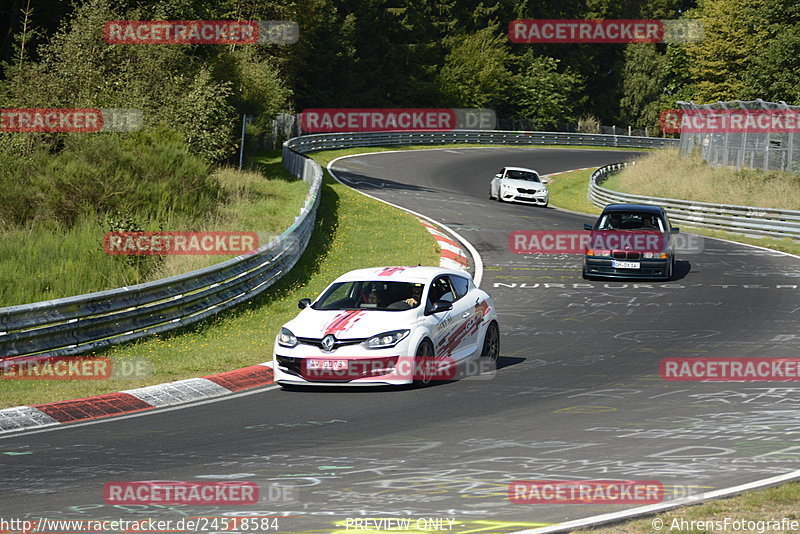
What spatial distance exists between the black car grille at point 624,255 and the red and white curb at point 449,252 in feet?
11.0

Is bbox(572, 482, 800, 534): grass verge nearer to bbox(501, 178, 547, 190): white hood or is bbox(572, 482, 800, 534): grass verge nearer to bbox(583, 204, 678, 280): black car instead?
bbox(583, 204, 678, 280): black car

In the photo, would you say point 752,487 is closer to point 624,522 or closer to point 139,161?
point 624,522

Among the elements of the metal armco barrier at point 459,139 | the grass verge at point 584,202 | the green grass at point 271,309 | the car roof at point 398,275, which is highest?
the metal armco barrier at point 459,139

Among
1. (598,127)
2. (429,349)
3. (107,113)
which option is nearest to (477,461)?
(429,349)

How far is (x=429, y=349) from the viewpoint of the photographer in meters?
12.7

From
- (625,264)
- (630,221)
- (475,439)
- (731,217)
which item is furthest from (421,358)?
(731,217)

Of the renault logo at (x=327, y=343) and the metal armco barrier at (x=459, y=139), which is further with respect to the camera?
the metal armco barrier at (x=459, y=139)

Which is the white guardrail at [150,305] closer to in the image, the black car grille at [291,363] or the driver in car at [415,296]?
the black car grille at [291,363]

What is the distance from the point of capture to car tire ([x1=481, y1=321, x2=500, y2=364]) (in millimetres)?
14148

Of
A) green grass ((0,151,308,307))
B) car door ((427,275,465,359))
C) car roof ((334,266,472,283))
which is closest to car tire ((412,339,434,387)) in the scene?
car door ((427,275,465,359))

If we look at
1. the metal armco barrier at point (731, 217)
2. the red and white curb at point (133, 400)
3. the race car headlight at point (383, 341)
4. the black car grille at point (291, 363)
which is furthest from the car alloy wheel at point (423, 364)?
the metal armco barrier at point (731, 217)

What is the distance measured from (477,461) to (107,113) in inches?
1028

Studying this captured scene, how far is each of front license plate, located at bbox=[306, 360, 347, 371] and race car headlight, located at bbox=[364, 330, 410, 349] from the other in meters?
0.34

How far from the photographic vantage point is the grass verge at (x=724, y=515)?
6.60 metres
